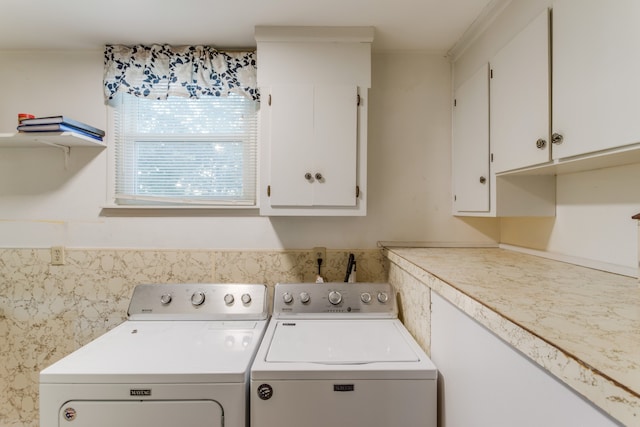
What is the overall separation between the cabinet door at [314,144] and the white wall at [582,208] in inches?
28.3

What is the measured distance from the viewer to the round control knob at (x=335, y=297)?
1568mm

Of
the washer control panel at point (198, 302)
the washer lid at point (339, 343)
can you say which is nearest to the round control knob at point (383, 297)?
the washer lid at point (339, 343)

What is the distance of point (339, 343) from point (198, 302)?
81 cm

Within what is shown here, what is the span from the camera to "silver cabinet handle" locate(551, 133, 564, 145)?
101cm

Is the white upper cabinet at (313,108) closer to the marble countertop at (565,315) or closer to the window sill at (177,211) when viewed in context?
the window sill at (177,211)

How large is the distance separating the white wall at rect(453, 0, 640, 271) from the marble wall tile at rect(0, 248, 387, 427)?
1008 mm

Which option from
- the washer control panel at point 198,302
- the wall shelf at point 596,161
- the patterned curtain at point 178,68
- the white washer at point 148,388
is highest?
the patterned curtain at point 178,68

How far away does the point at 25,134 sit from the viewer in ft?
5.19

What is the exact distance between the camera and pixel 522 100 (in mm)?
1192

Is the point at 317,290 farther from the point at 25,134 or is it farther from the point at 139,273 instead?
the point at 25,134

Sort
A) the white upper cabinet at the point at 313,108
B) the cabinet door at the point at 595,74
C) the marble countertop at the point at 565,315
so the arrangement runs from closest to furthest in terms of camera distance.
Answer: the marble countertop at the point at 565,315
the cabinet door at the point at 595,74
the white upper cabinet at the point at 313,108

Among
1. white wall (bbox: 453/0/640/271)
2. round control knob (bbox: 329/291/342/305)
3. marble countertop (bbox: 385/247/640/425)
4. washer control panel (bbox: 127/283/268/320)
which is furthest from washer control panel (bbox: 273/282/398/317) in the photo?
white wall (bbox: 453/0/640/271)

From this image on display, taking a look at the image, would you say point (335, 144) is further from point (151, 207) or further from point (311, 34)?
point (151, 207)

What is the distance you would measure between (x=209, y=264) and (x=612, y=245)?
1.95m
